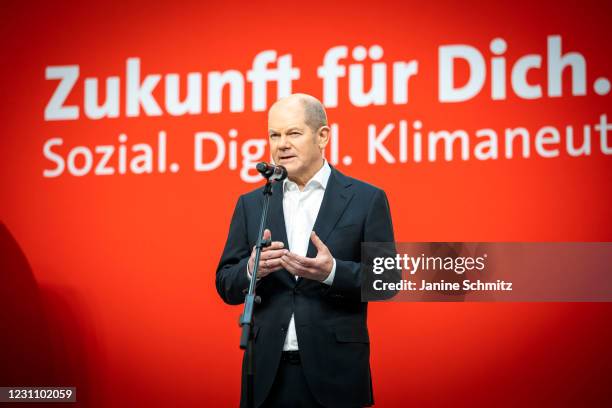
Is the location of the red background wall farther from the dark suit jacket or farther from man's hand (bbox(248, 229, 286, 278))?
man's hand (bbox(248, 229, 286, 278))

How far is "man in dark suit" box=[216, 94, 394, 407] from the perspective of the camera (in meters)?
2.58

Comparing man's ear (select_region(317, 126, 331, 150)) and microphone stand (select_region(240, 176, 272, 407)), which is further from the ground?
man's ear (select_region(317, 126, 331, 150))

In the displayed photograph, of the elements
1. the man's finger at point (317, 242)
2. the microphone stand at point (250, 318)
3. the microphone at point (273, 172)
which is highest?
the microphone at point (273, 172)

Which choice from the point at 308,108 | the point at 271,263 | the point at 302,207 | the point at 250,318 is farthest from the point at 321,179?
the point at 250,318

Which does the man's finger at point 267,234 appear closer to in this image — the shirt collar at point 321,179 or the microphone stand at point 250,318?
the microphone stand at point 250,318

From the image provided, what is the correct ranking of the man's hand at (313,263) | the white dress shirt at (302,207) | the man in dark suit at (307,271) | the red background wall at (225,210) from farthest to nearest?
the red background wall at (225,210), the white dress shirt at (302,207), the man in dark suit at (307,271), the man's hand at (313,263)

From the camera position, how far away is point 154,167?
4.49 metres

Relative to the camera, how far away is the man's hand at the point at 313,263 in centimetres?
248

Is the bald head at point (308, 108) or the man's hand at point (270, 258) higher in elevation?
the bald head at point (308, 108)

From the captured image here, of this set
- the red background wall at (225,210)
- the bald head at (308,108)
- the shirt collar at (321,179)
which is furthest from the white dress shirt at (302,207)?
the red background wall at (225,210)

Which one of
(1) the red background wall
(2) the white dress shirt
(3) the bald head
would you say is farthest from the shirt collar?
(1) the red background wall

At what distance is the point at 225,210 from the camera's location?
4355mm

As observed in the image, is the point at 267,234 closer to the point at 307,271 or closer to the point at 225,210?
the point at 307,271

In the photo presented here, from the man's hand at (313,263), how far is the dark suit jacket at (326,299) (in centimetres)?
7
